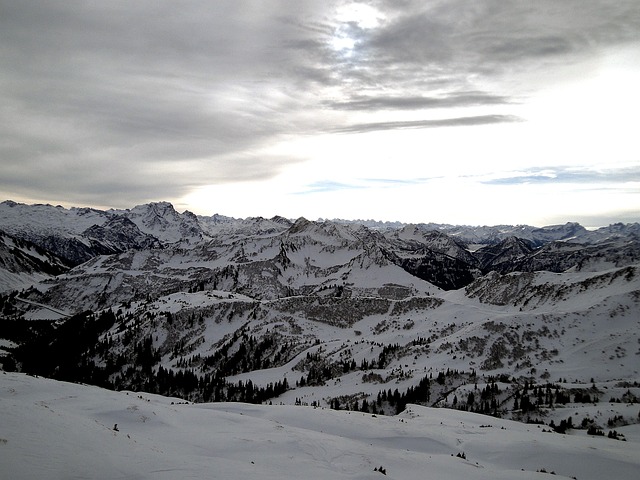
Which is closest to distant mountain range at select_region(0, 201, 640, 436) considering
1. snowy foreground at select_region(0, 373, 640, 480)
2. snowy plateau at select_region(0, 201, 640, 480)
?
snowy plateau at select_region(0, 201, 640, 480)

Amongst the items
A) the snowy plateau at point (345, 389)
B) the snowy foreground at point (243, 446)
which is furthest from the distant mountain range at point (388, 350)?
the snowy foreground at point (243, 446)

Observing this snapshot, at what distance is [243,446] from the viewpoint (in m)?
24.9

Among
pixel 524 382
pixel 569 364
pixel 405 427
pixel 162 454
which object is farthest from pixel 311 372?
pixel 162 454

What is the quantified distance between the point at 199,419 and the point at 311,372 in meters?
97.0

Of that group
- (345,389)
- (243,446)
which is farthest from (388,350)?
(243,446)

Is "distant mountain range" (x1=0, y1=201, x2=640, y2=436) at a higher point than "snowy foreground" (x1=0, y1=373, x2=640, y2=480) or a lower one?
lower

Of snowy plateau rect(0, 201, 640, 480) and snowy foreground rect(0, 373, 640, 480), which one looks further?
snowy plateau rect(0, 201, 640, 480)

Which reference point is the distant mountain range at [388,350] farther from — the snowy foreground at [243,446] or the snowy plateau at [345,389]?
the snowy foreground at [243,446]

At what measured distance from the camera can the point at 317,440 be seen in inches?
1125

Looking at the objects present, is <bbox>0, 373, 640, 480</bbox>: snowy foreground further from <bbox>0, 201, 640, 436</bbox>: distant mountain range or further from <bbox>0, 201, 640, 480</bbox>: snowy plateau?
<bbox>0, 201, 640, 436</bbox>: distant mountain range

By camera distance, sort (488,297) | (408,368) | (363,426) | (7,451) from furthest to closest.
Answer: (488,297) → (408,368) → (363,426) → (7,451)

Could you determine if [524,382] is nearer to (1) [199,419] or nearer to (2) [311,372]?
(2) [311,372]

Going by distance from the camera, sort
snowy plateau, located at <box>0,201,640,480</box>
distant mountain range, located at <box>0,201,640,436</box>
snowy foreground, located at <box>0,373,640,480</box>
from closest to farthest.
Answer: snowy foreground, located at <box>0,373,640,480</box>
snowy plateau, located at <box>0,201,640,480</box>
distant mountain range, located at <box>0,201,640,436</box>

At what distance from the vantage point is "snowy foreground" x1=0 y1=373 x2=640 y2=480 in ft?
55.5
